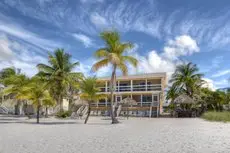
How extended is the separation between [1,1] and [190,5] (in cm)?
1229

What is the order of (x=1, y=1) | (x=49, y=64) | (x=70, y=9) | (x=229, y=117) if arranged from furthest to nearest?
(x=49, y=64) → (x=229, y=117) → (x=70, y=9) → (x=1, y=1)

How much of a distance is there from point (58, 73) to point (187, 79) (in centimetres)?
1728

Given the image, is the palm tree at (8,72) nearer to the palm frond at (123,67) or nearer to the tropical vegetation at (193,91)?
the tropical vegetation at (193,91)

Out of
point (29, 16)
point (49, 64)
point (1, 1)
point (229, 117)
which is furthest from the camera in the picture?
point (49, 64)

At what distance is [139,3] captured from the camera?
16.2 meters

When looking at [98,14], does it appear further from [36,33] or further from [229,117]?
[229,117]

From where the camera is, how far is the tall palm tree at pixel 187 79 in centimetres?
3162

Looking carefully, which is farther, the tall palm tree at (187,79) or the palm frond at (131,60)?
the tall palm tree at (187,79)

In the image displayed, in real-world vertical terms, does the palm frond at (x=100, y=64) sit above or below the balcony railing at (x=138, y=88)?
above

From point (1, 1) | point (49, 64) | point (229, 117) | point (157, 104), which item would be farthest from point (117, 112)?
point (1, 1)

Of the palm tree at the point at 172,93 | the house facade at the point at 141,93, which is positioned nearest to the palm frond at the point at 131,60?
the house facade at the point at 141,93

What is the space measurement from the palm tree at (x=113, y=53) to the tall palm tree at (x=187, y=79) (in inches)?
575

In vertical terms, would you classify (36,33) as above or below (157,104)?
above

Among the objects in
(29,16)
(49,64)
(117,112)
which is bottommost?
(117,112)
